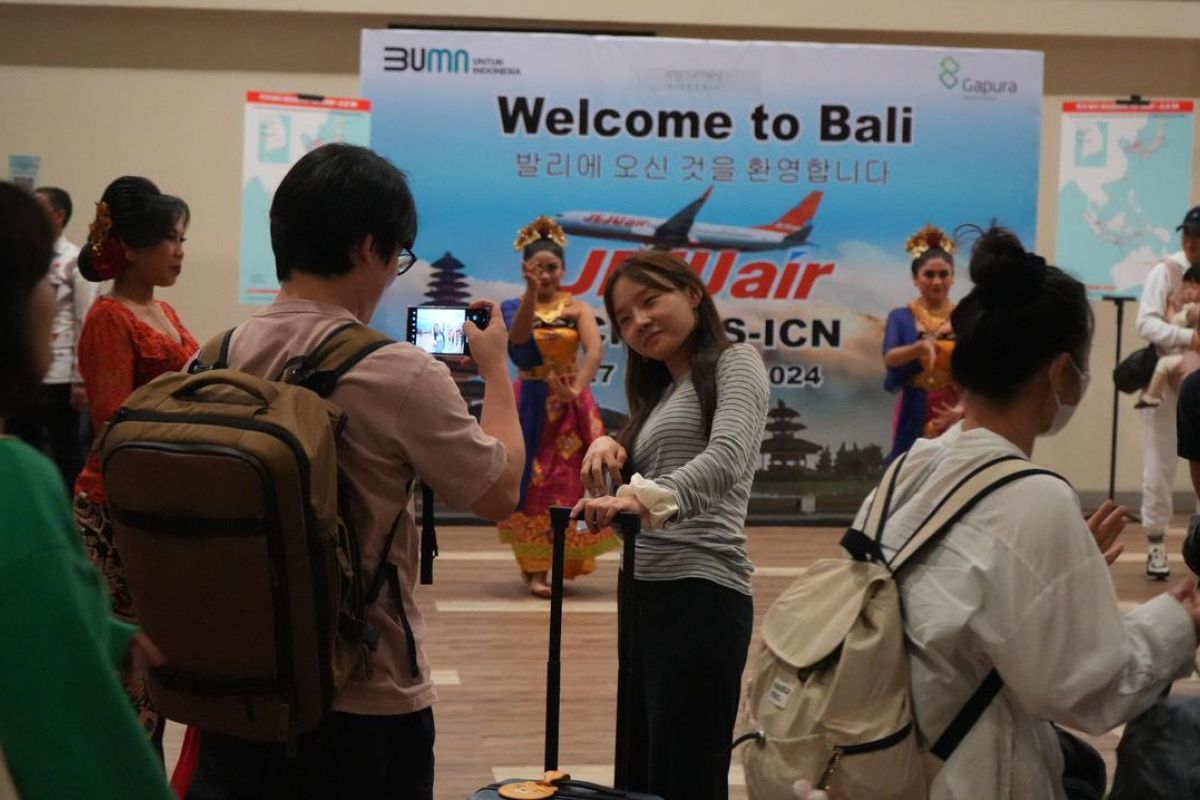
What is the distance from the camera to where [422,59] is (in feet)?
29.2

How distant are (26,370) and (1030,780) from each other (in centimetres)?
130

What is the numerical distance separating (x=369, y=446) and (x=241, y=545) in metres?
0.24

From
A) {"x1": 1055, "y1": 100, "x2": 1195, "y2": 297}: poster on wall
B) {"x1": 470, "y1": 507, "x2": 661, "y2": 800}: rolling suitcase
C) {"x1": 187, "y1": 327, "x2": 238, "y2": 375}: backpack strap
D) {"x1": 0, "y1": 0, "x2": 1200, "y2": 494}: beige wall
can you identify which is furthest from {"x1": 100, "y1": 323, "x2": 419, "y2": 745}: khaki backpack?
{"x1": 0, "y1": 0, "x2": 1200, "y2": 494}: beige wall

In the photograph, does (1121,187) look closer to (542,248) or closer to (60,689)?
(542,248)

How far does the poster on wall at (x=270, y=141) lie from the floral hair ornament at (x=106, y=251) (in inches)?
186

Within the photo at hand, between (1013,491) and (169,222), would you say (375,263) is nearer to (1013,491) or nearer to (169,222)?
(1013,491)

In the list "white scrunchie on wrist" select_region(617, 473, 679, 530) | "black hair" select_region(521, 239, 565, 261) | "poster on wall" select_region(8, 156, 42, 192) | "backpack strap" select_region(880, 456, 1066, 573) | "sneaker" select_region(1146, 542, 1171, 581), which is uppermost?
"poster on wall" select_region(8, 156, 42, 192)

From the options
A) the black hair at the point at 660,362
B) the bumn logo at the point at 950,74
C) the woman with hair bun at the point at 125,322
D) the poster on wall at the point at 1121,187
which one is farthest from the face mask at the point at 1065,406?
the poster on wall at the point at 1121,187

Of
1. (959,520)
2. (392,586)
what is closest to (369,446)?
(392,586)

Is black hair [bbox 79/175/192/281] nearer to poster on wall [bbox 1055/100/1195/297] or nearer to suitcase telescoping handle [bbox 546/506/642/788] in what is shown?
suitcase telescoping handle [bbox 546/506/642/788]

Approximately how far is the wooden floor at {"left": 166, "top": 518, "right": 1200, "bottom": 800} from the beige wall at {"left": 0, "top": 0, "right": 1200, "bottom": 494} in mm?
2959

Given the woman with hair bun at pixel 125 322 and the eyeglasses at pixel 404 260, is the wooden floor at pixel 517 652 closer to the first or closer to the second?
the woman with hair bun at pixel 125 322

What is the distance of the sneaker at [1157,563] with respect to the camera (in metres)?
7.88

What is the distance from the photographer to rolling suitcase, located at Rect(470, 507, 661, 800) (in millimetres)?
2275
